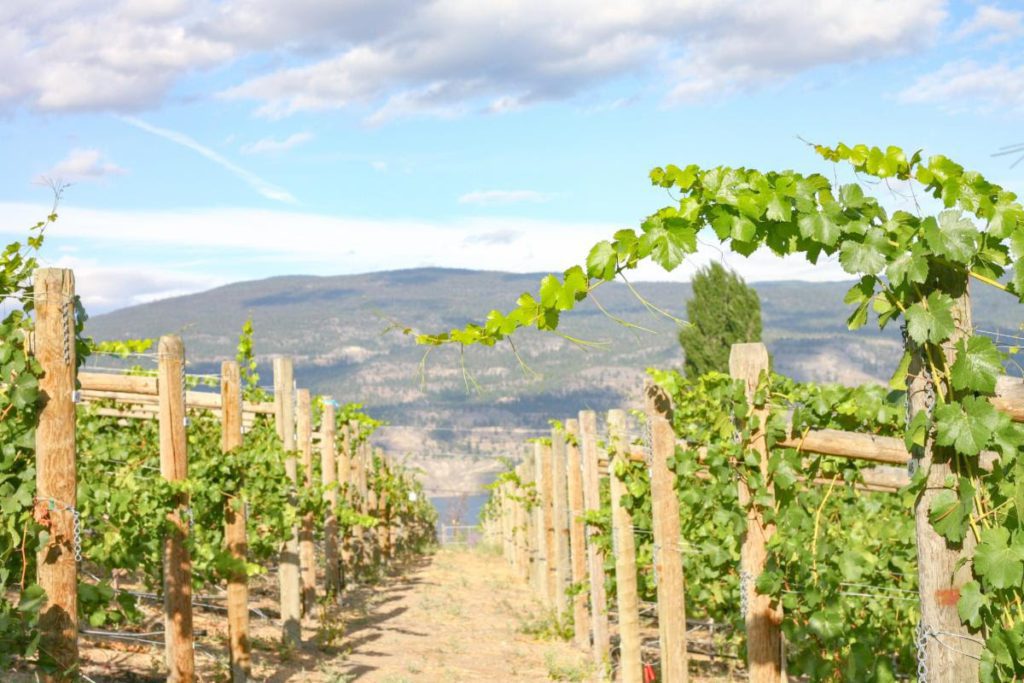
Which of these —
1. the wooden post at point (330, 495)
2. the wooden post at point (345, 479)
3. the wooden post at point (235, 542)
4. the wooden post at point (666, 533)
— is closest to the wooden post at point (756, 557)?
Answer: the wooden post at point (666, 533)

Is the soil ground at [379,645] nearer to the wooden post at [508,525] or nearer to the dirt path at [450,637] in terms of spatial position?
the dirt path at [450,637]

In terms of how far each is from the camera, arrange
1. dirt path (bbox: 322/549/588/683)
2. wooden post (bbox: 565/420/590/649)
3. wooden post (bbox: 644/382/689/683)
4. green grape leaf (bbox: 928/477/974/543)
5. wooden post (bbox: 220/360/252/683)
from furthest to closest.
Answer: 1. wooden post (bbox: 565/420/590/649)
2. dirt path (bbox: 322/549/588/683)
3. wooden post (bbox: 220/360/252/683)
4. wooden post (bbox: 644/382/689/683)
5. green grape leaf (bbox: 928/477/974/543)

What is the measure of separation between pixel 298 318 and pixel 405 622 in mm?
170322

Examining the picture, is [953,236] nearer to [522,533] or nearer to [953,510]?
[953,510]

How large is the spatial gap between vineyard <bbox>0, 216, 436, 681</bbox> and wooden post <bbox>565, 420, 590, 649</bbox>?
8.62 feet

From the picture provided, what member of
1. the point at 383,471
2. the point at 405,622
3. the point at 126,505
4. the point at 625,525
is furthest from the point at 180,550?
the point at 383,471

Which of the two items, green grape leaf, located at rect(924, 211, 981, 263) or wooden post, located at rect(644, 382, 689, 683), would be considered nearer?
green grape leaf, located at rect(924, 211, 981, 263)

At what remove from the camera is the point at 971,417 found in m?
3.79

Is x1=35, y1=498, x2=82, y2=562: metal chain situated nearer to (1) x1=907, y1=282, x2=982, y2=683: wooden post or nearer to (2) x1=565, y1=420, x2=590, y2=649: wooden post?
(1) x1=907, y1=282, x2=982, y2=683: wooden post

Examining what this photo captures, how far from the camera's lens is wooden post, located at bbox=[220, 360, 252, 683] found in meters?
8.80

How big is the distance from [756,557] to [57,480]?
3456mm

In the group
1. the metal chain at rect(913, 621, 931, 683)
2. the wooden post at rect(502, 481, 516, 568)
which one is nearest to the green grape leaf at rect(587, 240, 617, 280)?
the metal chain at rect(913, 621, 931, 683)

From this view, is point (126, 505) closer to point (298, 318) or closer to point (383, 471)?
point (383, 471)

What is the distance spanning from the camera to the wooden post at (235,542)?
880 cm
